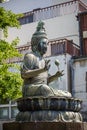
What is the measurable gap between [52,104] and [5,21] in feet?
23.1

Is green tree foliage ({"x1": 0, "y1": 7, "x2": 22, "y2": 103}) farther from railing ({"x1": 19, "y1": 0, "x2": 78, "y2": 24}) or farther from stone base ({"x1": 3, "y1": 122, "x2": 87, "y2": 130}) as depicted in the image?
railing ({"x1": 19, "y1": 0, "x2": 78, "y2": 24})

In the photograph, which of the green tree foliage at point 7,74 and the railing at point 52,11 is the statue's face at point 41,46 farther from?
the railing at point 52,11

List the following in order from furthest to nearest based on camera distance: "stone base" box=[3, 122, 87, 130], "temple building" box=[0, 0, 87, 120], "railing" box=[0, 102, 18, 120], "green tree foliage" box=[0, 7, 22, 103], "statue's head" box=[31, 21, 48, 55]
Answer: "railing" box=[0, 102, 18, 120] → "temple building" box=[0, 0, 87, 120] → "green tree foliage" box=[0, 7, 22, 103] → "statue's head" box=[31, 21, 48, 55] → "stone base" box=[3, 122, 87, 130]

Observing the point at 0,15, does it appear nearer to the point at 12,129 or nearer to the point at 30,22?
the point at 12,129

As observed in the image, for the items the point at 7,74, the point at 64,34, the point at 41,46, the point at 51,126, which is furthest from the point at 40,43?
the point at 64,34

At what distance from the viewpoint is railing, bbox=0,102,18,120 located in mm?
24250

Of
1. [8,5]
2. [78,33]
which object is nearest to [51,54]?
[78,33]

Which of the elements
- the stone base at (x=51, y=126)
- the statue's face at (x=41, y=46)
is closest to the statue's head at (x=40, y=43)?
the statue's face at (x=41, y=46)

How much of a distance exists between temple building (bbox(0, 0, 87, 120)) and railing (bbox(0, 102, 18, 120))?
287 cm

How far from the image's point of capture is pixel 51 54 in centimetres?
2370

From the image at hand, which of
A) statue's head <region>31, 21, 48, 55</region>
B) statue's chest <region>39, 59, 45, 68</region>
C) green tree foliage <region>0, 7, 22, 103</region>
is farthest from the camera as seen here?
green tree foliage <region>0, 7, 22, 103</region>

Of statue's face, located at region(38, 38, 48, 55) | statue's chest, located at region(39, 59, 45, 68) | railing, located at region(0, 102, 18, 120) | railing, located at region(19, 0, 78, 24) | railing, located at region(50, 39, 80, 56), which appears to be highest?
railing, located at region(19, 0, 78, 24)

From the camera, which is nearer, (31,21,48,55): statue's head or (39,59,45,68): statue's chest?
(39,59,45,68): statue's chest

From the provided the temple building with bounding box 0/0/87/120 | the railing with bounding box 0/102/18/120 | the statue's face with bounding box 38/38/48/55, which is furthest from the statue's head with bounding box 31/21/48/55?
the railing with bounding box 0/102/18/120
